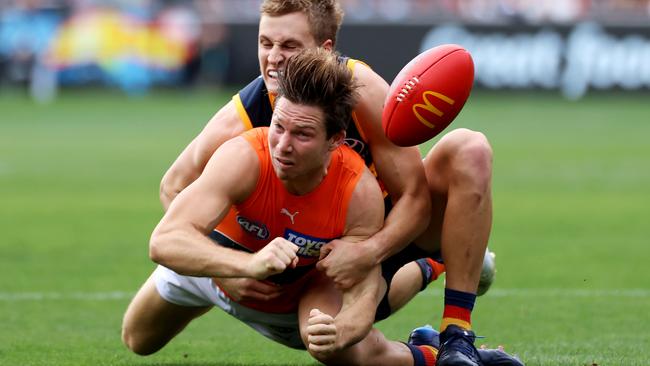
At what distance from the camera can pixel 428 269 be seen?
6.83 m

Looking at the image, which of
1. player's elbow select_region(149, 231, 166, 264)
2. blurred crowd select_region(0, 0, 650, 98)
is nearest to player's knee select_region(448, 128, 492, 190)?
player's elbow select_region(149, 231, 166, 264)

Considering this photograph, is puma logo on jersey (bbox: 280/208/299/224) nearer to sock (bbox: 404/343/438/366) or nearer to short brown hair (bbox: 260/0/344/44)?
sock (bbox: 404/343/438/366)

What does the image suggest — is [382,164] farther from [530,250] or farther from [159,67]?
[159,67]

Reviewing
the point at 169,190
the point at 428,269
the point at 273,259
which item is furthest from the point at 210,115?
the point at 273,259

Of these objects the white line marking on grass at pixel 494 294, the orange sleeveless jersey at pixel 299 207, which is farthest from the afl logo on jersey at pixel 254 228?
the white line marking on grass at pixel 494 294

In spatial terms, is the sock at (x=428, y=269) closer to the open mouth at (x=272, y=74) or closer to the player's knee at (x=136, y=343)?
the open mouth at (x=272, y=74)

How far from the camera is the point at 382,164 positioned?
235 inches

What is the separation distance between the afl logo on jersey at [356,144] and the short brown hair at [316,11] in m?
0.61

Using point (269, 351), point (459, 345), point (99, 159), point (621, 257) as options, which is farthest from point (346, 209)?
point (99, 159)

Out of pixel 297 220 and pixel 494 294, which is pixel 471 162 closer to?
pixel 297 220

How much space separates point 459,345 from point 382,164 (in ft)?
3.12

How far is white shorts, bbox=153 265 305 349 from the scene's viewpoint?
6.05m

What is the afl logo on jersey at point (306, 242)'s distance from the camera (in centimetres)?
563

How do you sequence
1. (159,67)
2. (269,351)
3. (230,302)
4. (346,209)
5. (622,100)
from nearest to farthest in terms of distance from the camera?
(346,209), (230,302), (269,351), (622,100), (159,67)
